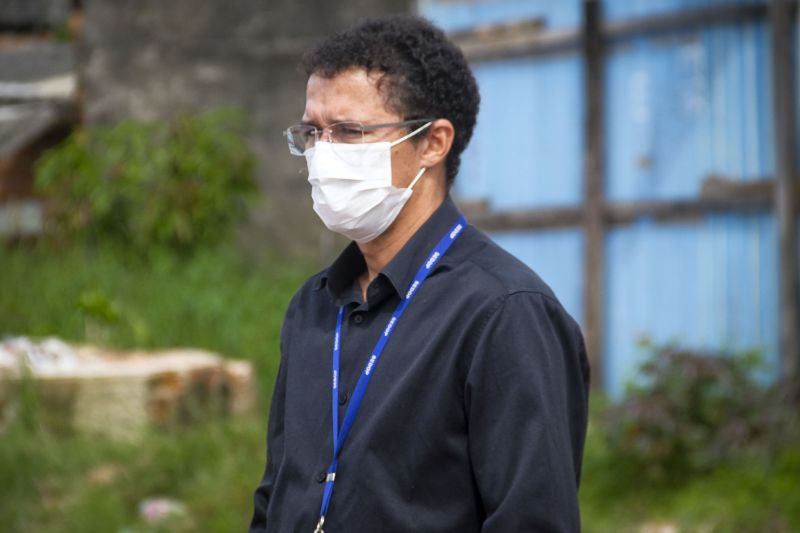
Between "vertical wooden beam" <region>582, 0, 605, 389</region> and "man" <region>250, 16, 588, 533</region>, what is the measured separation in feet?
14.7

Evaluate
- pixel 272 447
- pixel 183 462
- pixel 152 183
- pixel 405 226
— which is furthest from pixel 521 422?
pixel 152 183

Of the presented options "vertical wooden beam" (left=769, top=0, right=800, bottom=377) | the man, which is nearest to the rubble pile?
"vertical wooden beam" (left=769, top=0, right=800, bottom=377)

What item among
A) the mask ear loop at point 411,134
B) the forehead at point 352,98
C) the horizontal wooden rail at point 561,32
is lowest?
the mask ear loop at point 411,134

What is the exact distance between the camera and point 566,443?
2.15m

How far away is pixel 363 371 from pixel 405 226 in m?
0.34

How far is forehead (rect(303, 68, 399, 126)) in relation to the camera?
2344 millimetres

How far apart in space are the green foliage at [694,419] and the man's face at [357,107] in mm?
3108

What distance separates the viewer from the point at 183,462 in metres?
5.66

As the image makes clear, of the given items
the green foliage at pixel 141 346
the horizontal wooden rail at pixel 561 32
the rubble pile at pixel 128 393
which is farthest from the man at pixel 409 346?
the horizontal wooden rail at pixel 561 32

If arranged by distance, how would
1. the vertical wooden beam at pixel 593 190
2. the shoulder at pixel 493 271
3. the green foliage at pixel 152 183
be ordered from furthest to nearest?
the green foliage at pixel 152 183 → the vertical wooden beam at pixel 593 190 → the shoulder at pixel 493 271

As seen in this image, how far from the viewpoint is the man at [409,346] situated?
212cm

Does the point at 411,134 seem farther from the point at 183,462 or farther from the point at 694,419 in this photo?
the point at 183,462

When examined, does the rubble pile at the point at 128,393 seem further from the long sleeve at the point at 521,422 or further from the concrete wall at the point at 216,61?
the long sleeve at the point at 521,422

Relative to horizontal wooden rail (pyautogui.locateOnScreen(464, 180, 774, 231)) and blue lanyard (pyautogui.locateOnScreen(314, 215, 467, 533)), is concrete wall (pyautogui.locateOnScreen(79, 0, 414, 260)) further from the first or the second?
blue lanyard (pyautogui.locateOnScreen(314, 215, 467, 533))
